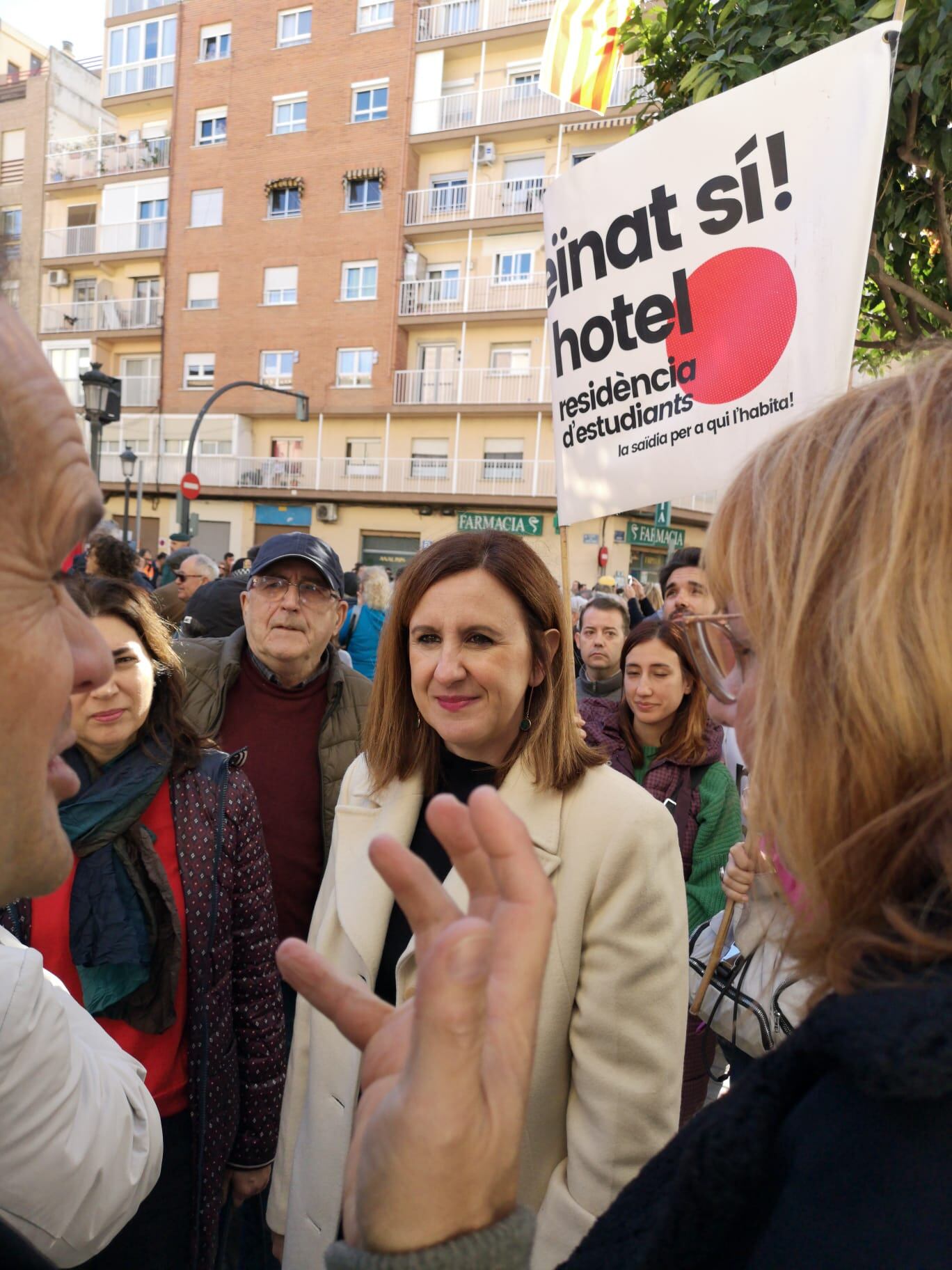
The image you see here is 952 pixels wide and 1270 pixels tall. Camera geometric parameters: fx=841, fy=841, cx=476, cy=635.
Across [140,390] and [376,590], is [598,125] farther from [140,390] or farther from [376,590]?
[376,590]

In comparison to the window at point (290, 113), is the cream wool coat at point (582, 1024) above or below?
below

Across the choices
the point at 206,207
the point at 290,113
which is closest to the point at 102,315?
the point at 206,207

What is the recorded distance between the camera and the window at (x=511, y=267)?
2188 cm

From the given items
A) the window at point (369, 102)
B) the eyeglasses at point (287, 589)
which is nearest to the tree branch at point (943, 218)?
the eyeglasses at point (287, 589)

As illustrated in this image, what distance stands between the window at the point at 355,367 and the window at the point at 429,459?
2.22 m

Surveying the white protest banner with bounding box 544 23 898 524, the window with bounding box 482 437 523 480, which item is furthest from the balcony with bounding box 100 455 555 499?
the white protest banner with bounding box 544 23 898 524

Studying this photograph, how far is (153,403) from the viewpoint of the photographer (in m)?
25.8

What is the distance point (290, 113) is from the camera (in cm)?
2380

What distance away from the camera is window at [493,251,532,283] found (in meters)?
21.9

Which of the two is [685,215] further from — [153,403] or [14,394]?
[153,403]

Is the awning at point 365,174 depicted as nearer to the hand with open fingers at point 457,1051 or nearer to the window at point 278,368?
the window at point 278,368

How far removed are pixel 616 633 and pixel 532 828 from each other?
3030mm

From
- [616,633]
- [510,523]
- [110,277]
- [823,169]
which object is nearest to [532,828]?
[823,169]

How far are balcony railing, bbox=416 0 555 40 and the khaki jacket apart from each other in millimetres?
23457
